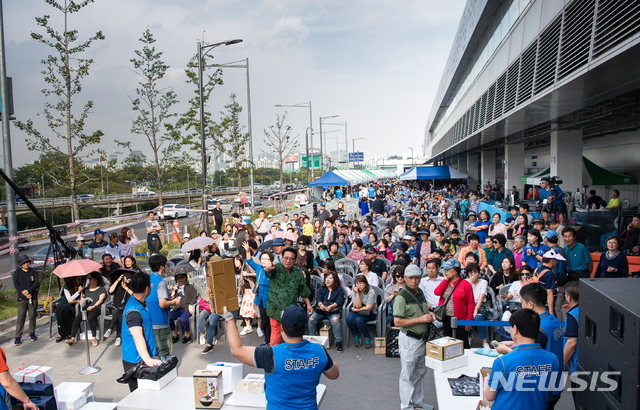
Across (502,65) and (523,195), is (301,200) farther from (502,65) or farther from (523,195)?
(502,65)

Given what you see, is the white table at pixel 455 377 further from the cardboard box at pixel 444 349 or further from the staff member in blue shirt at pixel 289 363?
the staff member in blue shirt at pixel 289 363

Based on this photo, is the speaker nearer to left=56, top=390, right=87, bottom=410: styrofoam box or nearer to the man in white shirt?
the man in white shirt

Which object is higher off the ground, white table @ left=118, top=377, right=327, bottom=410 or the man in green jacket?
the man in green jacket

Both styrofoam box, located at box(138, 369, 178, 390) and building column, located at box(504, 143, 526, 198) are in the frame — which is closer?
styrofoam box, located at box(138, 369, 178, 390)

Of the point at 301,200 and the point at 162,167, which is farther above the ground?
the point at 162,167

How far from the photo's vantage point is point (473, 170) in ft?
130

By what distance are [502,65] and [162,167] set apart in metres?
15.1

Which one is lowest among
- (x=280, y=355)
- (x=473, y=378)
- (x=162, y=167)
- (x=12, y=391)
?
(x=473, y=378)

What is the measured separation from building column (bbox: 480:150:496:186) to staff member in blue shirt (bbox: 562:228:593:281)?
23147mm

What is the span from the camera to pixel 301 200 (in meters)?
27.2

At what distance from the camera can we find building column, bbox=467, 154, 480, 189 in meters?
39.7

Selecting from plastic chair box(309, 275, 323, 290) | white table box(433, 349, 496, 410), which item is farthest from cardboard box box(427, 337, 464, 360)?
plastic chair box(309, 275, 323, 290)

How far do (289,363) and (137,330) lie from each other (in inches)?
71.9

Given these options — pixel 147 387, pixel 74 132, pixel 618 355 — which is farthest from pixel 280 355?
pixel 74 132
